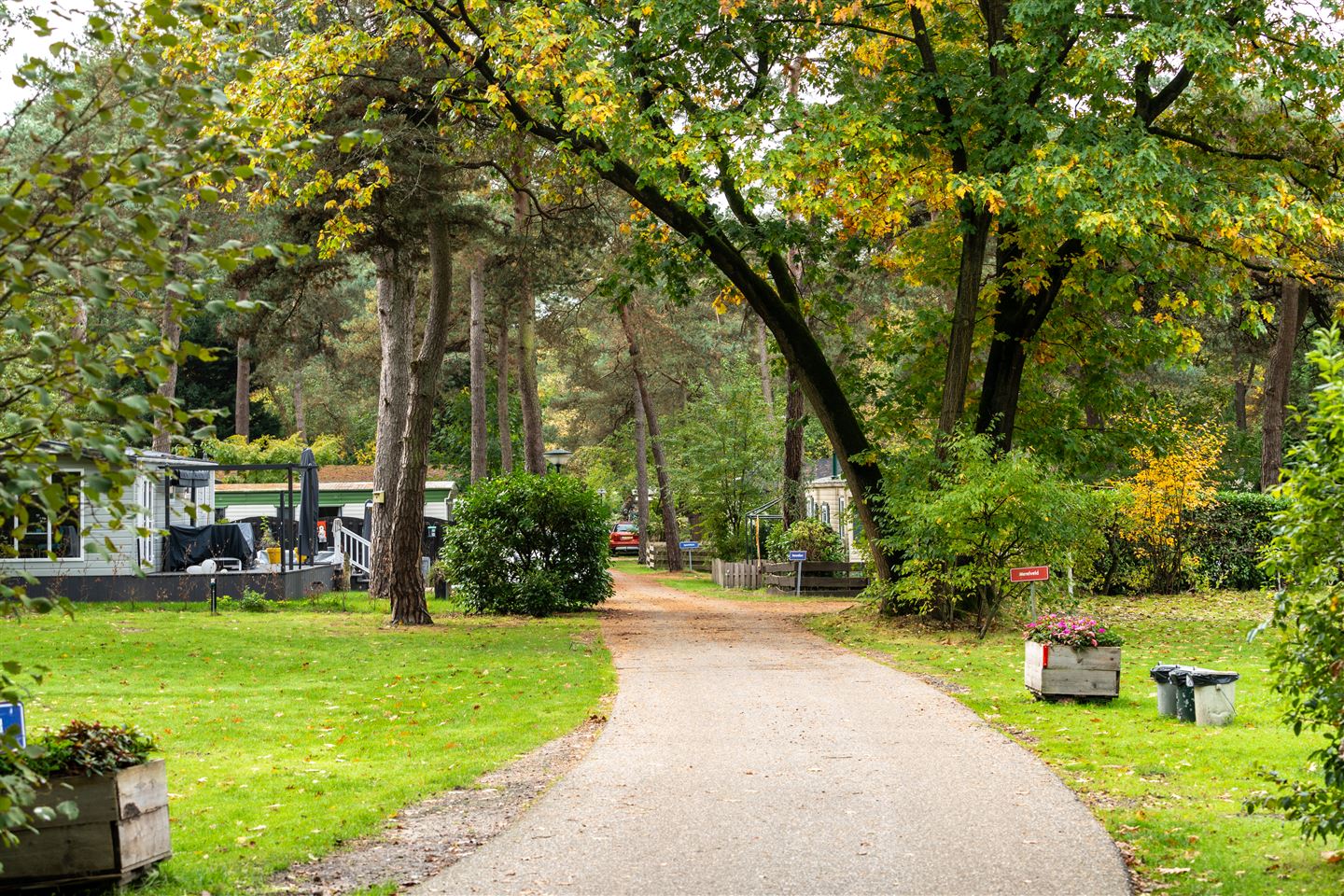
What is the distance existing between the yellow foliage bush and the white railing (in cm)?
1743

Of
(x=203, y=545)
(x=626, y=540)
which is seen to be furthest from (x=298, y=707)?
(x=626, y=540)

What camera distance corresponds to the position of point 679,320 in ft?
153

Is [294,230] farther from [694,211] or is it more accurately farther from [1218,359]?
[1218,359]

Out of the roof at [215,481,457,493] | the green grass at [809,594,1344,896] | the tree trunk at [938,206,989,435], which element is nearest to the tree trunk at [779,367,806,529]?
the tree trunk at [938,206,989,435]

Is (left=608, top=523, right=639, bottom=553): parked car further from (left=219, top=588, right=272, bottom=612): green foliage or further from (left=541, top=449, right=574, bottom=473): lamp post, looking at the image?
(left=219, top=588, right=272, bottom=612): green foliage

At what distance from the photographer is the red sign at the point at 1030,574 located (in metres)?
14.0

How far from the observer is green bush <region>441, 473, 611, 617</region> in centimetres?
2256

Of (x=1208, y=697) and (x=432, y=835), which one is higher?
(x=1208, y=697)

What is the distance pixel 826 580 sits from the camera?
95.6 feet

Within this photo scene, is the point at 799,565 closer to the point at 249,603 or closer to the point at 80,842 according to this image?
the point at 249,603

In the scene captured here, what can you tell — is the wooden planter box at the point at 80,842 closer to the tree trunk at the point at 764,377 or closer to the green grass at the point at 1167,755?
the green grass at the point at 1167,755

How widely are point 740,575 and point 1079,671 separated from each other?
2226 cm

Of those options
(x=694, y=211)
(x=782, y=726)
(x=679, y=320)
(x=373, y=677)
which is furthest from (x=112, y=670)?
(x=679, y=320)

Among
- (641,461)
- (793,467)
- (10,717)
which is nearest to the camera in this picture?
(10,717)
